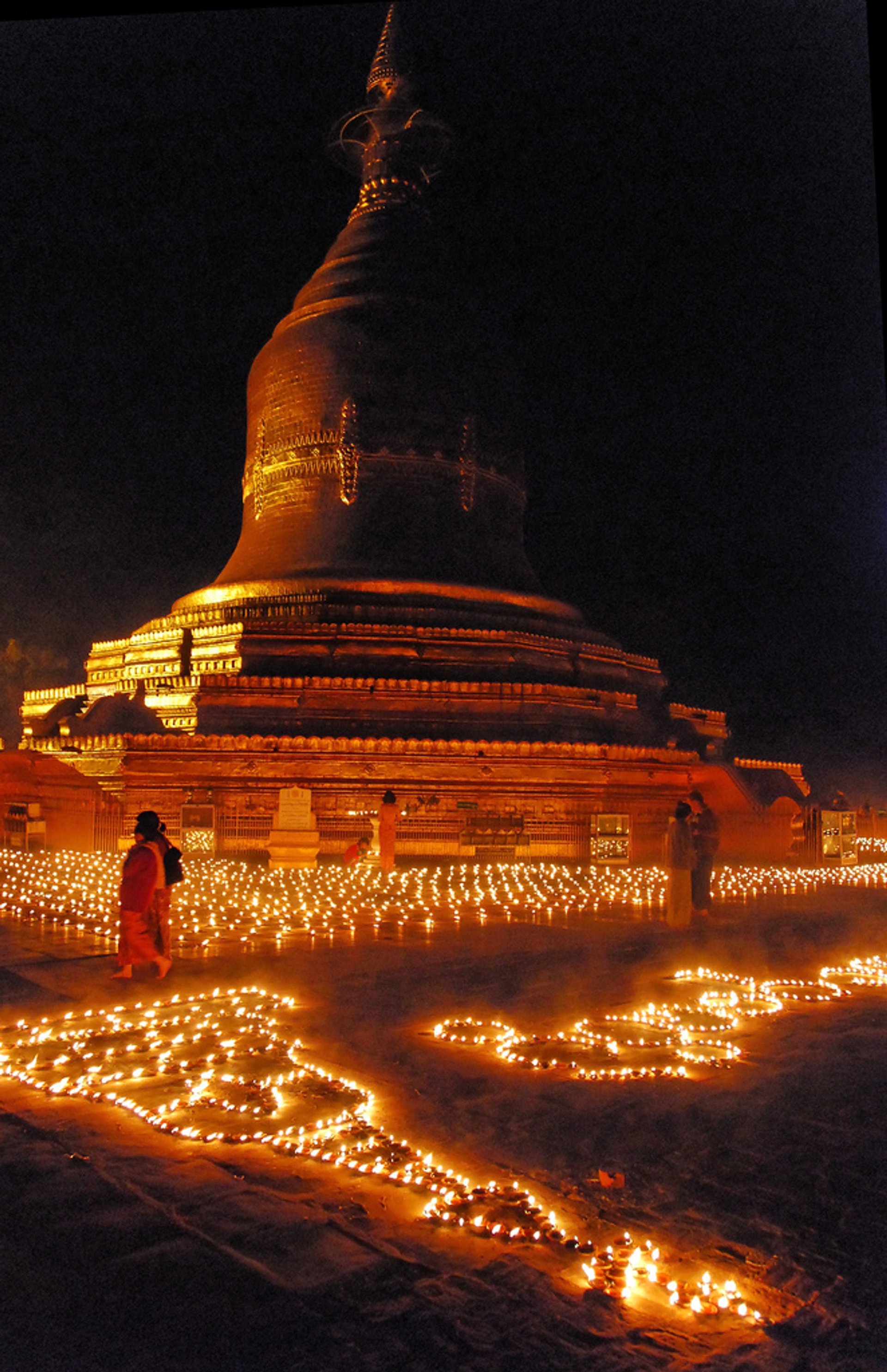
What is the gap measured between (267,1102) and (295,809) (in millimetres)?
8777

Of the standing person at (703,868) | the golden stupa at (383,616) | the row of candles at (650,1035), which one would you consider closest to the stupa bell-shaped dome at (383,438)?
the golden stupa at (383,616)

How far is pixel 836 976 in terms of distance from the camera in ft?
23.0

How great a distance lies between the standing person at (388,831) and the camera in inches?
483

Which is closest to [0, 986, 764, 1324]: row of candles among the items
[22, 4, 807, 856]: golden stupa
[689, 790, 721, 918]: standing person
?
[689, 790, 721, 918]: standing person

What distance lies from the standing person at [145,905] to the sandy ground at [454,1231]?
750 mm

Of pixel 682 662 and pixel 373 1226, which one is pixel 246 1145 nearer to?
pixel 373 1226

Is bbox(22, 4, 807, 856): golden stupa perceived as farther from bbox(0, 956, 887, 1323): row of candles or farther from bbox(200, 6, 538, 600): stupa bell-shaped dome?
bbox(0, 956, 887, 1323): row of candles

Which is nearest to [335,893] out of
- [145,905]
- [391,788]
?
[391,788]

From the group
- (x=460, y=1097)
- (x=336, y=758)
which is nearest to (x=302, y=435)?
(x=336, y=758)

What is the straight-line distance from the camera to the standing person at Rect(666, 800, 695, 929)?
357 inches

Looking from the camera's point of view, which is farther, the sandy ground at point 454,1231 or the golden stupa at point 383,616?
the golden stupa at point 383,616

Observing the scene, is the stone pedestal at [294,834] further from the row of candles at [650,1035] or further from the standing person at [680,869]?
the row of candles at [650,1035]

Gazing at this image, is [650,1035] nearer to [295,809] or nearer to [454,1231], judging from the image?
[454,1231]

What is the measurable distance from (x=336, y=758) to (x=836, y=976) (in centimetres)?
757
